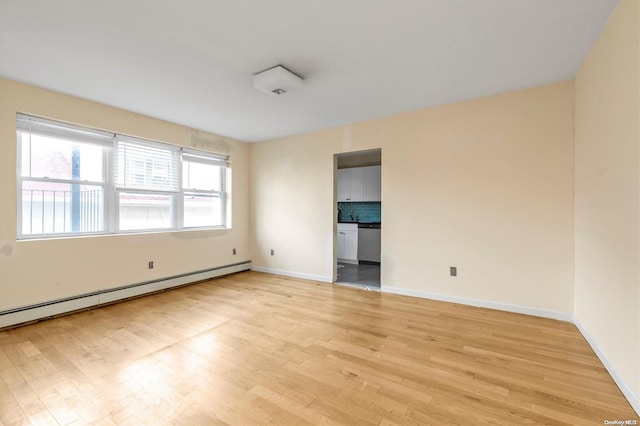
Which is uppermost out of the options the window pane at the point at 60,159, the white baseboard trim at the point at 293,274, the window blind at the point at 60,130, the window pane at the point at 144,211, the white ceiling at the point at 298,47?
the white ceiling at the point at 298,47

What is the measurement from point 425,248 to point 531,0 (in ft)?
8.88

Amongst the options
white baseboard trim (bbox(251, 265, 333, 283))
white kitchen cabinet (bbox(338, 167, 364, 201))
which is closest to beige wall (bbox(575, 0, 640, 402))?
white baseboard trim (bbox(251, 265, 333, 283))

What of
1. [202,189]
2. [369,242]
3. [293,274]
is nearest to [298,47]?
[202,189]

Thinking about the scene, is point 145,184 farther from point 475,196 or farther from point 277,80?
point 475,196

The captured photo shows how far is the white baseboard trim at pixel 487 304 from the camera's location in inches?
118

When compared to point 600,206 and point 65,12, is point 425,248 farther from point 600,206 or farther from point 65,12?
point 65,12

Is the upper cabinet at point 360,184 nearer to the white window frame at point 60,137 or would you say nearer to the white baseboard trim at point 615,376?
the white baseboard trim at point 615,376

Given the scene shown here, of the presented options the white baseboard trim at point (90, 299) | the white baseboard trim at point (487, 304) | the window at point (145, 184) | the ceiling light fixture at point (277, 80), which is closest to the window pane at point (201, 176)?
the window at point (145, 184)

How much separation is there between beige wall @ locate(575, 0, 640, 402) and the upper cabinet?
3.64 m

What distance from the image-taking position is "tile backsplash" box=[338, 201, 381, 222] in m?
6.60

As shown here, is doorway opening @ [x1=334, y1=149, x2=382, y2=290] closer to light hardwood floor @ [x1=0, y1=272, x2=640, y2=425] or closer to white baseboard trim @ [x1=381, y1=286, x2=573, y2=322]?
white baseboard trim @ [x1=381, y1=286, x2=573, y2=322]

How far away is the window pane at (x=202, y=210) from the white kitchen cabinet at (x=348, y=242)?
8.87ft

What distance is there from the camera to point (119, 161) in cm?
377

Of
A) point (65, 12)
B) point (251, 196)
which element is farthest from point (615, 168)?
point (251, 196)
